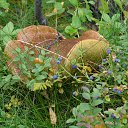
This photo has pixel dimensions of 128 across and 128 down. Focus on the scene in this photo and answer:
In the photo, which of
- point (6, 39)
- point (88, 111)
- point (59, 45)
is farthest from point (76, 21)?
point (88, 111)

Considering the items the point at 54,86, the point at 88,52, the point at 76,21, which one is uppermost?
the point at 76,21

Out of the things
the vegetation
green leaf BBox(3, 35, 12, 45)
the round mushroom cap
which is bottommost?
the vegetation

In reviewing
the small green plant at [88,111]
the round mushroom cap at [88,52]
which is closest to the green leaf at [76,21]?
the round mushroom cap at [88,52]

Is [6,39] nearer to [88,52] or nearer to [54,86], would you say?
[54,86]

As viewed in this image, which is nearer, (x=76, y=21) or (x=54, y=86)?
(x=54, y=86)

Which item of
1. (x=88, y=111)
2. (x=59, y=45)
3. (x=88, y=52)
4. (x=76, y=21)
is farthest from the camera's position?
(x=76, y=21)

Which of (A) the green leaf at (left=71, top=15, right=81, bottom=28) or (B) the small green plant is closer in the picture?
(B) the small green plant

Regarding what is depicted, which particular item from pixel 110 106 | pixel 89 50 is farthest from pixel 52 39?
pixel 110 106

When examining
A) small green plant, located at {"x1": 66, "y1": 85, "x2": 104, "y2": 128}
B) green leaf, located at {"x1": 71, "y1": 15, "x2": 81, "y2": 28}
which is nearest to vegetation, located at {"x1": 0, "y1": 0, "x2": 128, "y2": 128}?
green leaf, located at {"x1": 71, "y1": 15, "x2": 81, "y2": 28}

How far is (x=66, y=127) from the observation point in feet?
8.13

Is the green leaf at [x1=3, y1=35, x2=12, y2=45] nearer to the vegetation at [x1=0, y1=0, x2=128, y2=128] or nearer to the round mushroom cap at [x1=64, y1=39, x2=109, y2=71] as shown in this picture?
the vegetation at [x1=0, y1=0, x2=128, y2=128]

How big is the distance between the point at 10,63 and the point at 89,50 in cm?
49

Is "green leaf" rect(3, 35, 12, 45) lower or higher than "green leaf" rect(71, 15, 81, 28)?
lower

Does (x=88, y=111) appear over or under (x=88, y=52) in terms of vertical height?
under
